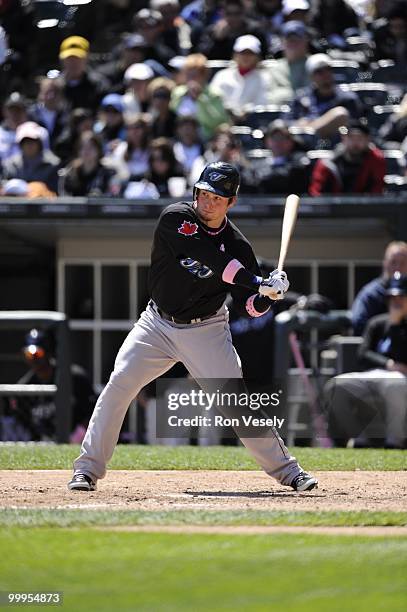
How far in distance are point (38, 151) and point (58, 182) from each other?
34 centimetres

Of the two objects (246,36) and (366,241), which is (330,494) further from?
(246,36)

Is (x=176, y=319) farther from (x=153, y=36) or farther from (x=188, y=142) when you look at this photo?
(x=153, y=36)

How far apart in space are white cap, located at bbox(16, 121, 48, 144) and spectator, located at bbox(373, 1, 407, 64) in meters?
3.43

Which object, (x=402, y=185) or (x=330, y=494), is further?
(x=402, y=185)

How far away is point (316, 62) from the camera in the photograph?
1206 cm

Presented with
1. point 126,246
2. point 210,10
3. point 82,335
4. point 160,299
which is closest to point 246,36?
point 210,10

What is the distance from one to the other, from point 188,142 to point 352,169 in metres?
1.68

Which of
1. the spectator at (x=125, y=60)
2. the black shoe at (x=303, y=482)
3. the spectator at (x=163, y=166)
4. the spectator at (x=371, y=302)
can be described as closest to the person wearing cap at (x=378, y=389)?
the spectator at (x=371, y=302)

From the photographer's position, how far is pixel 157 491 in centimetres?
665

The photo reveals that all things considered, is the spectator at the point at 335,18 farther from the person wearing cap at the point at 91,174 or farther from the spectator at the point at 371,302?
the spectator at the point at 371,302

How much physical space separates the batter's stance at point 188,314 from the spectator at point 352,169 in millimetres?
4818

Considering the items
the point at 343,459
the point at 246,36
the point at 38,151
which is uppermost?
the point at 246,36

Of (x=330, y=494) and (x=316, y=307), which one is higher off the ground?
(x=316, y=307)

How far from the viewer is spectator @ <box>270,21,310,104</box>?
41.3 ft
